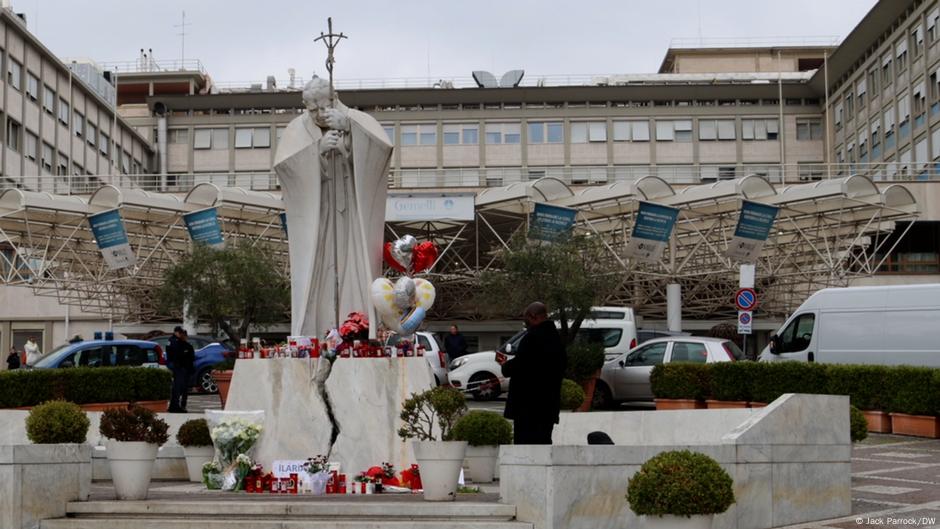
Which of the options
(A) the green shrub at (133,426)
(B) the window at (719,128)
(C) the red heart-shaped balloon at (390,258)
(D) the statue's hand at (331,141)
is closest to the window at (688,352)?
(C) the red heart-shaped balloon at (390,258)

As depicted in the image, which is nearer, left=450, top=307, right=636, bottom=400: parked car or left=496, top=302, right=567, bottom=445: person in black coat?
left=496, top=302, right=567, bottom=445: person in black coat

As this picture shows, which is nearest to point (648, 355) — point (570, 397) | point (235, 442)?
point (570, 397)

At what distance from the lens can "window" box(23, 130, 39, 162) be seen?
5459 cm

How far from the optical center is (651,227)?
33031mm

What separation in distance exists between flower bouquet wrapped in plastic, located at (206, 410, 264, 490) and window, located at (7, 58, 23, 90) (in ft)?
147

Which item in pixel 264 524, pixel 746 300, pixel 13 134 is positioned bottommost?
pixel 264 524

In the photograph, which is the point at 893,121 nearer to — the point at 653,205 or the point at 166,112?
the point at 653,205

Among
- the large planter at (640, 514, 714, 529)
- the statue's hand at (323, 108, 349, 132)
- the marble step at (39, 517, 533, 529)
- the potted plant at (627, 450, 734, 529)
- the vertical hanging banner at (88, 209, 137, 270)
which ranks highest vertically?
the vertical hanging banner at (88, 209, 137, 270)

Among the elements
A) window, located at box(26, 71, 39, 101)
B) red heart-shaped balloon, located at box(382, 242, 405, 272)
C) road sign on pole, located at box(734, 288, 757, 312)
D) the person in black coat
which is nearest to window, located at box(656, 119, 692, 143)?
window, located at box(26, 71, 39, 101)

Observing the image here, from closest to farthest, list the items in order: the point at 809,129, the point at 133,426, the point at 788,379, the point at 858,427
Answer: the point at 133,426 < the point at 858,427 < the point at 788,379 < the point at 809,129

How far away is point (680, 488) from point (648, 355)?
15.3 meters

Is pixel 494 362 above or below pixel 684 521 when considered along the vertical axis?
above

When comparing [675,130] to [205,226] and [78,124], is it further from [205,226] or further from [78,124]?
[205,226]

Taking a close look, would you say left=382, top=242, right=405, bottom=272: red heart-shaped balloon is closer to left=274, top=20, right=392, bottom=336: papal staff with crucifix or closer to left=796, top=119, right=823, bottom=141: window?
left=274, top=20, right=392, bottom=336: papal staff with crucifix
